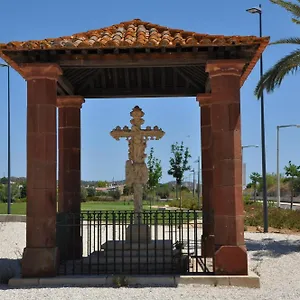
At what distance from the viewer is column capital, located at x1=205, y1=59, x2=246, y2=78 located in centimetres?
983

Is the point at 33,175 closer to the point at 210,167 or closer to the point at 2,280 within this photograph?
the point at 2,280

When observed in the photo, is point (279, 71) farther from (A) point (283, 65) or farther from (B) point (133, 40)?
(B) point (133, 40)

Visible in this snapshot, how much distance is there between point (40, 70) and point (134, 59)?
1.77 metres

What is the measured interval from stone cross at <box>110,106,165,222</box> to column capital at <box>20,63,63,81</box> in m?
2.13

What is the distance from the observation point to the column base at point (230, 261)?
9500mm

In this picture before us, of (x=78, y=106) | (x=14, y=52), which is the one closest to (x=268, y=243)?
(x=78, y=106)

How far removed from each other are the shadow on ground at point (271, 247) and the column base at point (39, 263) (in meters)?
6.20

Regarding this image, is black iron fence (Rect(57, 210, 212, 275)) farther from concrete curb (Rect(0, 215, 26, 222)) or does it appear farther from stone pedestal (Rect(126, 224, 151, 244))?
concrete curb (Rect(0, 215, 26, 222))

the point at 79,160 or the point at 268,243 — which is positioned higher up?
the point at 79,160

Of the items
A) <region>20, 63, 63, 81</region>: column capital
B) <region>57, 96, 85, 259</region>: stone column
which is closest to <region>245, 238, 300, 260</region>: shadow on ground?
→ <region>57, 96, 85, 259</region>: stone column

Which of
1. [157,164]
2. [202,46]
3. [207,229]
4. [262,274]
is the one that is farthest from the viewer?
[157,164]

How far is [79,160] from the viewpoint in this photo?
12609 mm

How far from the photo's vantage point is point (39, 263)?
957cm

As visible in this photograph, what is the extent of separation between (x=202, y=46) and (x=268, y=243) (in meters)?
9.73
